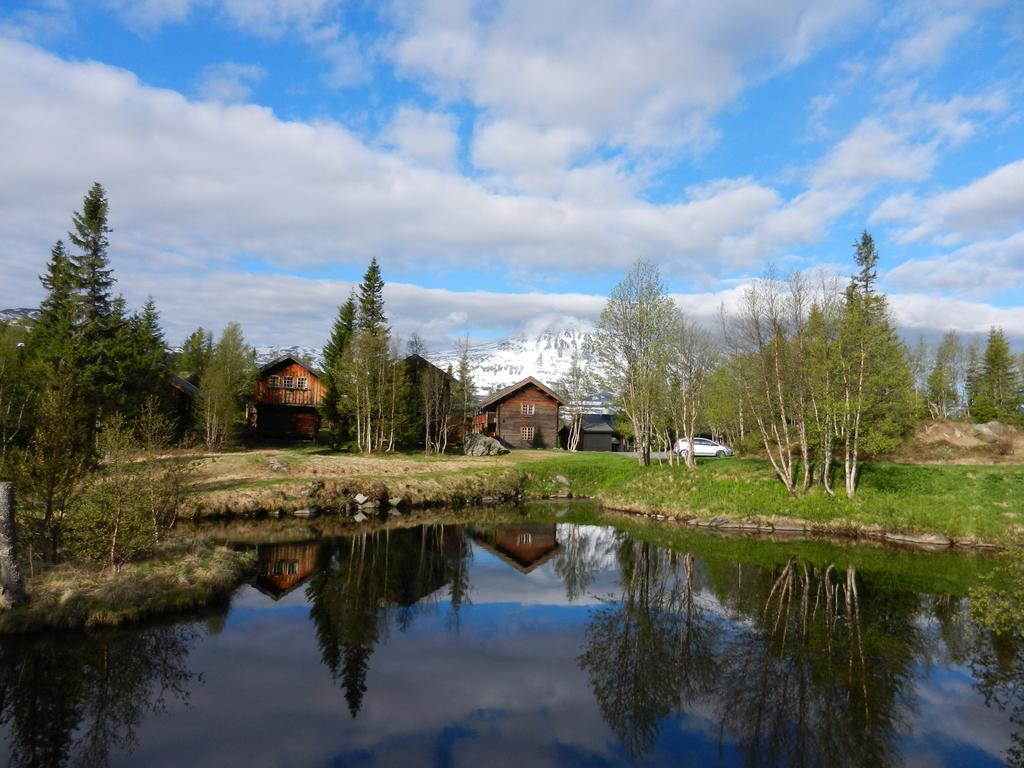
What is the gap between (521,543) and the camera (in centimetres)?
2417

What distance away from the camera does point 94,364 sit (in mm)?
32500

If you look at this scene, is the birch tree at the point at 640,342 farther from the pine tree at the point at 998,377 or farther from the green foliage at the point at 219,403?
the pine tree at the point at 998,377

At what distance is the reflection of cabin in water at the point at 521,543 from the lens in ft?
70.1

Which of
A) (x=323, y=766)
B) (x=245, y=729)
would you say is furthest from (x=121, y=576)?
(x=323, y=766)

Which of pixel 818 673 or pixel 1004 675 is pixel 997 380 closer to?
pixel 1004 675

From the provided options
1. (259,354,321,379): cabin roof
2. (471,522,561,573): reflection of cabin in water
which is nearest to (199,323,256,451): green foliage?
(259,354,321,379): cabin roof

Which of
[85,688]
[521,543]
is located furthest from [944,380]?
[85,688]

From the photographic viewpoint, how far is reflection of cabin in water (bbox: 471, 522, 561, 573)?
21.4 m

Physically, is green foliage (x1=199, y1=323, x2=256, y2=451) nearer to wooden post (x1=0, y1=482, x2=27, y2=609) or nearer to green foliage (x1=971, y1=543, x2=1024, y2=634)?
wooden post (x1=0, y1=482, x2=27, y2=609)

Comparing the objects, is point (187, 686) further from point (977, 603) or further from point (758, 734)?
point (977, 603)

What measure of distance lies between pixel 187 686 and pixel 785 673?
36.3 feet

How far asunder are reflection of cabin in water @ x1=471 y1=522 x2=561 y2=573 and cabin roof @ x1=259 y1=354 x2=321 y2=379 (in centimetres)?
2858

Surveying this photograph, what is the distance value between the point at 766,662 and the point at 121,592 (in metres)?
14.0

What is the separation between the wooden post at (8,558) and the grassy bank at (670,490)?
521 inches
